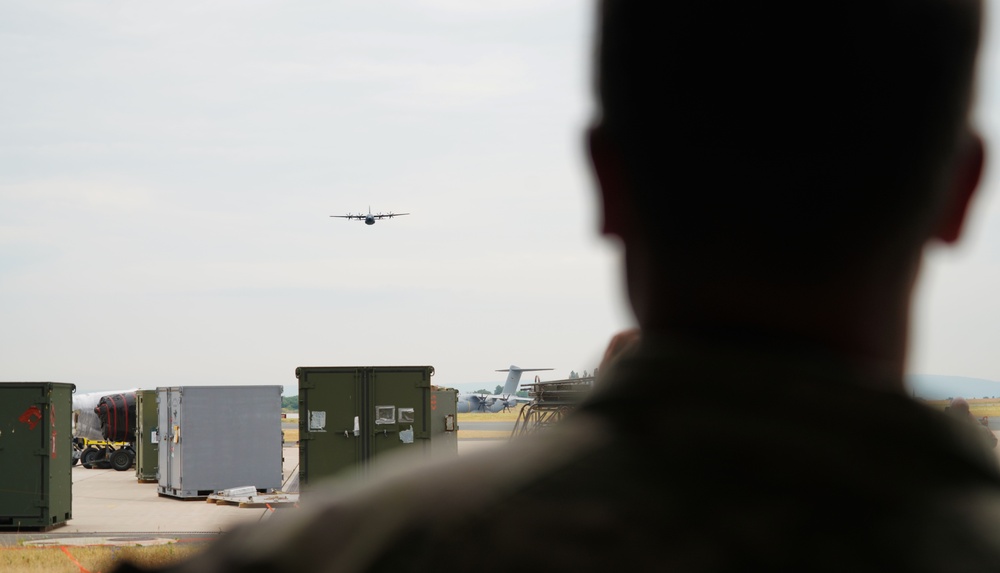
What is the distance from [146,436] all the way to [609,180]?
32.5 m

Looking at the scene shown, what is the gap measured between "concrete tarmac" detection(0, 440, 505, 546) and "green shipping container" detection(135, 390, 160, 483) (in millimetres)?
453

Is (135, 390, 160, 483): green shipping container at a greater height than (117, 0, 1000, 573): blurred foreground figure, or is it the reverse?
(117, 0, 1000, 573): blurred foreground figure

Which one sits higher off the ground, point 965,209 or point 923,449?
point 965,209

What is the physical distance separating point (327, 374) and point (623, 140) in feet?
63.0

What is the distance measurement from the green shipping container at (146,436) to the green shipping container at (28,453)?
34.2 ft

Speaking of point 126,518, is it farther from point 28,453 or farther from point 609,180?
point 609,180

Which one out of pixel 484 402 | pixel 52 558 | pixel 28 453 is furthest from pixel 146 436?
pixel 484 402

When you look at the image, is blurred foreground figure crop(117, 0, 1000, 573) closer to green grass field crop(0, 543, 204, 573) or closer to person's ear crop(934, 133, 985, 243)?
person's ear crop(934, 133, 985, 243)

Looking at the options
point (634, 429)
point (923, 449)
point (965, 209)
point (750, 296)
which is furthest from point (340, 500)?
point (965, 209)

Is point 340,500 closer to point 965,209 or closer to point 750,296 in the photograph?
point 750,296

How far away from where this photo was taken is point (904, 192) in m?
1.09

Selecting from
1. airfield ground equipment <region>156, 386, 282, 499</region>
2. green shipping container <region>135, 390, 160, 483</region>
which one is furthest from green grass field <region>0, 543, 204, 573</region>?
green shipping container <region>135, 390, 160, 483</region>

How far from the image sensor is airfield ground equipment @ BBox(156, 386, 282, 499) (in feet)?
85.4

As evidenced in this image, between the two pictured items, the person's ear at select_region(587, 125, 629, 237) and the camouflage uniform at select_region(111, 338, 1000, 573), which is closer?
the camouflage uniform at select_region(111, 338, 1000, 573)
